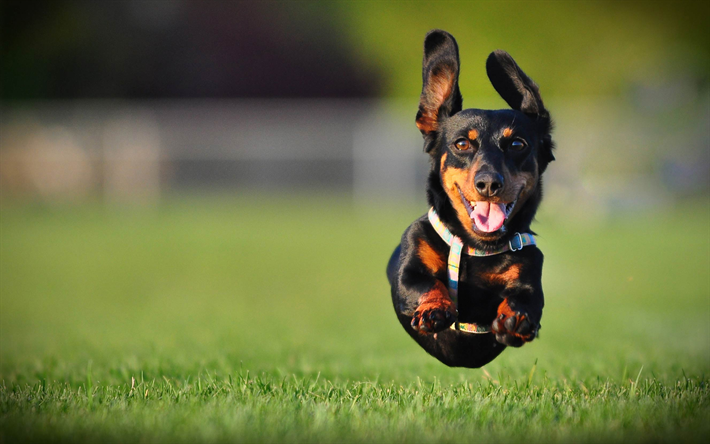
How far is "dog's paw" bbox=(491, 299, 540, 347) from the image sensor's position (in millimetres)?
2928

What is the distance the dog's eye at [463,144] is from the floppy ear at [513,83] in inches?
12.2

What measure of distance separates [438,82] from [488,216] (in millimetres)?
680

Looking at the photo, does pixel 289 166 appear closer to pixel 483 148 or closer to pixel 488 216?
pixel 483 148

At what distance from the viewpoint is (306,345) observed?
6348 mm

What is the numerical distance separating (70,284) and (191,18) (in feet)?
80.2

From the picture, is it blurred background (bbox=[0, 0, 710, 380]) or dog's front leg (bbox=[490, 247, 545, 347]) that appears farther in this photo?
blurred background (bbox=[0, 0, 710, 380])

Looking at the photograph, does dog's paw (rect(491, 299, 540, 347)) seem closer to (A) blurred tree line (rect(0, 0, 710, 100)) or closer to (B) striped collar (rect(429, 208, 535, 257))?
(B) striped collar (rect(429, 208, 535, 257))

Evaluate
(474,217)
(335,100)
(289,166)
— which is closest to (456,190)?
(474,217)

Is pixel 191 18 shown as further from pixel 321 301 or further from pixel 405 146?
pixel 321 301

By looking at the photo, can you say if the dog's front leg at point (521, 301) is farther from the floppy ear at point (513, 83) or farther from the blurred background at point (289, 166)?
the blurred background at point (289, 166)

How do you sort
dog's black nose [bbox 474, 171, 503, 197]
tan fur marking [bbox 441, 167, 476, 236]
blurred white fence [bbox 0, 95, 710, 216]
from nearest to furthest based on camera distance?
dog's black nose [bbox 474, 171, 503, 197]
tan fur marking [bbox 441, 167, 476, 236]
blurred white fence [bbox 0, 95, 710, 216]

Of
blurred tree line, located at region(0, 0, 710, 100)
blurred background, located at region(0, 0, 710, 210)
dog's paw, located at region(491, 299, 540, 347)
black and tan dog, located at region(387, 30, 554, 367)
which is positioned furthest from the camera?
blurred background, located at region(0, 0, 710, 210)

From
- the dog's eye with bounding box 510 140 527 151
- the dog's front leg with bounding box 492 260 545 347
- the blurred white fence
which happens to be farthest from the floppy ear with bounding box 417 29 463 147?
the blurred white fence

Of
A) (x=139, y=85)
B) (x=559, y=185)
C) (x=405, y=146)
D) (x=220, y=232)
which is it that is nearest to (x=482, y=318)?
(x=220, y=232)
